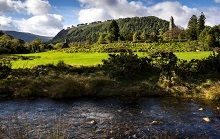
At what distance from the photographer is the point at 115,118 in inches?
933

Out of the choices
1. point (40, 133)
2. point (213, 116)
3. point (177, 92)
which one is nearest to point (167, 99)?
point (177, 92)

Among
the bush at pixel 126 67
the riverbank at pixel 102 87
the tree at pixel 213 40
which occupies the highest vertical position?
the tree at pixel 213 40

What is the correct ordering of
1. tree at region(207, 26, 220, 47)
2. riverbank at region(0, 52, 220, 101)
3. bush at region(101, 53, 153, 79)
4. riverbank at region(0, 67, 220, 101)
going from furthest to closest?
tree at region(207, 26, 220, 47), bush at region(101, 53, 153, 79), riverbank at region(0, 52, 220, 101), riverbank at region(0, 67, 220, 101)

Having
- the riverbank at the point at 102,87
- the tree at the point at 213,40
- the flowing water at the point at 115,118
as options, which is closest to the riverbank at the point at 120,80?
the riverbank at the point at 102,87

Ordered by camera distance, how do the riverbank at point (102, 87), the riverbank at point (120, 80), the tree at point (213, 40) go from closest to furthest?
1. the riverbank at point (102, 87)
2. the riverbank at point (120, 80)
3. the tree at point (213, 40)

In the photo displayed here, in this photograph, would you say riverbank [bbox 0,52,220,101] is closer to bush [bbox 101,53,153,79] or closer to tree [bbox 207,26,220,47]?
bush [bbox 101,53,153,79]

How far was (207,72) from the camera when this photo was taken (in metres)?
37.8

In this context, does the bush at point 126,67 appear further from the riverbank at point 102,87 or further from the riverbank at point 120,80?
the riverbank at point 102,87

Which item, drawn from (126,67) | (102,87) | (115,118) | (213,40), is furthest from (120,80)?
(213,40)

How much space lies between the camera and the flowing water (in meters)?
19.9

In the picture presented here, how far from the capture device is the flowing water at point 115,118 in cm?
1991

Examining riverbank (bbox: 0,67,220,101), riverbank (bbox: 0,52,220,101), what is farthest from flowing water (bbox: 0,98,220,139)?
riverbank (bbox: 0,52,220,101)

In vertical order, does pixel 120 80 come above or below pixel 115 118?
above

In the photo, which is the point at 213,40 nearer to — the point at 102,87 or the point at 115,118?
the point at 102,87
